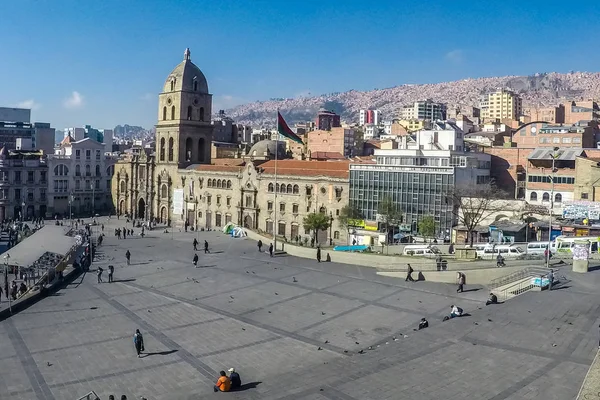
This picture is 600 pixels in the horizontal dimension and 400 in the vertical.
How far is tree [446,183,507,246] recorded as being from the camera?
4444 centimetres

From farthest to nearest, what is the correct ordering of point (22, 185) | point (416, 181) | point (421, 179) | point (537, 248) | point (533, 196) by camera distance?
point (22, 185), point (533, 196), point (416, 181), point (421, 179), point (537, 248)

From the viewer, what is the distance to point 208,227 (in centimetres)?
7000

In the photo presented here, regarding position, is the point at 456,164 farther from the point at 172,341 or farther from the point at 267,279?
the point at 172,341

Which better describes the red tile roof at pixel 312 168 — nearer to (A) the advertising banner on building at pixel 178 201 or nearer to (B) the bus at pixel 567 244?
(A) the advertising banner on building at pixel 178 201

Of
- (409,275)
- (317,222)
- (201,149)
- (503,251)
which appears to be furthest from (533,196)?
(201,149)

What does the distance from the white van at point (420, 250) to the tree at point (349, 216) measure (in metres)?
11.7

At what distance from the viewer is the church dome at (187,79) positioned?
7275 cm

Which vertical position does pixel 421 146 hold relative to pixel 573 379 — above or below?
above

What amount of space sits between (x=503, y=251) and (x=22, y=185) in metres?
65.0

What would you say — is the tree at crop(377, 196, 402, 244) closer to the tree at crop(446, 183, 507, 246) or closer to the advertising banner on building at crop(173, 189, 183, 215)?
the tree at crop(446, 183, 507, 246)

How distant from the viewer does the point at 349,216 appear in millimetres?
52750

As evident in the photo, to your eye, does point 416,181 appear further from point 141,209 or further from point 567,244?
point 141,209

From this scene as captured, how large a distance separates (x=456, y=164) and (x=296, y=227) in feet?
58.5

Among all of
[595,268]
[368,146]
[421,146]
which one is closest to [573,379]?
[595,268]
